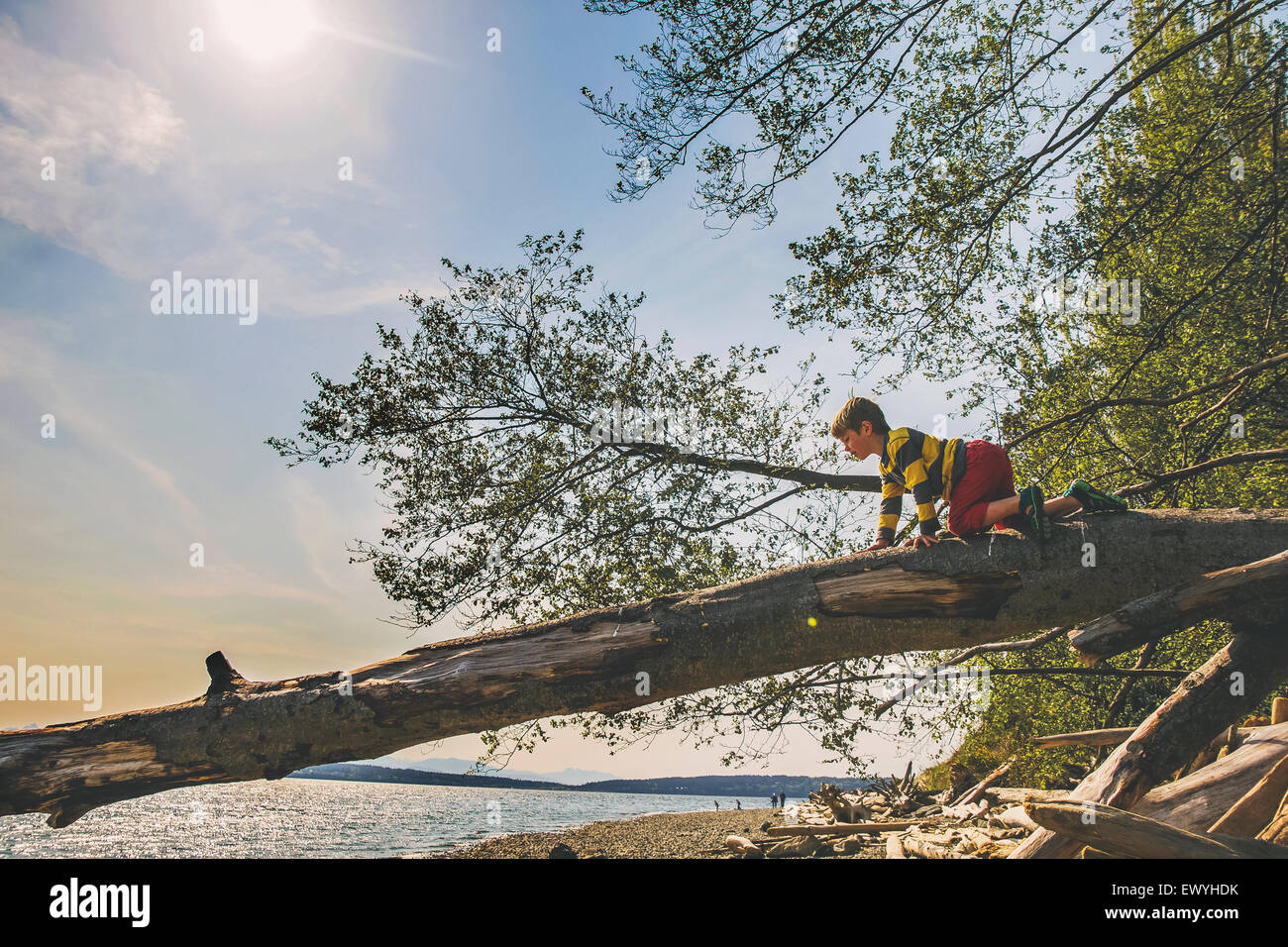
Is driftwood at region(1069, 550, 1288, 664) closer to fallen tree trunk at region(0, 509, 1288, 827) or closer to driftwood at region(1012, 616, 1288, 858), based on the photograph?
driftwood at region(1012, 616, 1288, 858)

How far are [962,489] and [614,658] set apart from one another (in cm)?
342

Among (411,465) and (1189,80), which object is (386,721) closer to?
(411,465)

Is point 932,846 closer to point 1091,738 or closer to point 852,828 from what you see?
point 1091,738

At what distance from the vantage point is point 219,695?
5.81m

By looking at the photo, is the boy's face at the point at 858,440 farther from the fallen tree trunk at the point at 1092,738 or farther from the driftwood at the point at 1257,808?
the fallen tree trunk at the point at 1092,738

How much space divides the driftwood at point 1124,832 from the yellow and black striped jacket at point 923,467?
2.29 meters

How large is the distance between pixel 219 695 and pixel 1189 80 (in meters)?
16.4

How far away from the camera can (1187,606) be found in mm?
5191

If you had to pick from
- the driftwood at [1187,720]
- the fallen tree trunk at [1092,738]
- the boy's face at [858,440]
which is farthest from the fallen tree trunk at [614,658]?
the fallen tree trunk at [1092,738]

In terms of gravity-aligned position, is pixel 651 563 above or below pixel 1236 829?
above

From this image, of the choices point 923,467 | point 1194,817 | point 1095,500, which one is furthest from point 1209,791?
point 923,467
